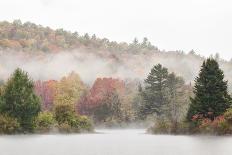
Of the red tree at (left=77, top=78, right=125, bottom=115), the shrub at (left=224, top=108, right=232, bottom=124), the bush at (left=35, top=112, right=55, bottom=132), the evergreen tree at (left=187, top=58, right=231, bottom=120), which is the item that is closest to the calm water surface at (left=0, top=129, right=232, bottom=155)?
the shrub at (left=224, top=108, right=232, bottom=124)

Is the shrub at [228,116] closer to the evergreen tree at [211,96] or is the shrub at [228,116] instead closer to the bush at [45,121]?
the evergreen tree at [211,96]

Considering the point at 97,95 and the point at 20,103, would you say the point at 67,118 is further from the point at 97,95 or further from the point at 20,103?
the point at 97,95

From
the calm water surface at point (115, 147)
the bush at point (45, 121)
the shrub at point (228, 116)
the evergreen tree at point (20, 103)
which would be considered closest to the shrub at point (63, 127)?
the bush at point (45, 121)

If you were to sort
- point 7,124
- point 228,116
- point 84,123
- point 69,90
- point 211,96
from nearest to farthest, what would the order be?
point 228,116 < point 7,124 < point 211,96 < point 84,123 < point 69,90

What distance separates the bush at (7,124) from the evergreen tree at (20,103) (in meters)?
2.24

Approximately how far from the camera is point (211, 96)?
91125mm

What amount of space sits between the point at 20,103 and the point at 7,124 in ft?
16.8

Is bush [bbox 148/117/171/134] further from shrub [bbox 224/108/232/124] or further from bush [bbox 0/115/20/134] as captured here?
bush [bbox 0/115/20/134]

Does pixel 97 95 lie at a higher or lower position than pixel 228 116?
higher

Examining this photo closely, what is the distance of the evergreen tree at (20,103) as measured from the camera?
94312 mm

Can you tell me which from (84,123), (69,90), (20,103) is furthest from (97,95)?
(20,103)

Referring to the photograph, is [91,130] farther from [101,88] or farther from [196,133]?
[101,88]

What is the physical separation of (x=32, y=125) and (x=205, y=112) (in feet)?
92.9

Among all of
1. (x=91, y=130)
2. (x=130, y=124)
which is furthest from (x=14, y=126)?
(x=130, y=124)
